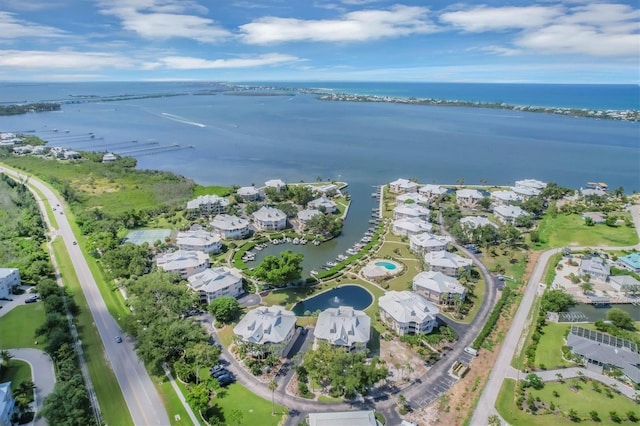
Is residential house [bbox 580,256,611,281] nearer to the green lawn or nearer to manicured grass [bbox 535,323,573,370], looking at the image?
manicured grass [bbox 535,323,573,370]

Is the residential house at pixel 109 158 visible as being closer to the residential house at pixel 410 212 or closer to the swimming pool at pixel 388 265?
the residential house at pixel 410 212

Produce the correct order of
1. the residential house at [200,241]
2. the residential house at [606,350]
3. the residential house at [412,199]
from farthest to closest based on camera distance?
the residential house at [412,199] < the residential house at [200,241] < the residential house at [606,350]

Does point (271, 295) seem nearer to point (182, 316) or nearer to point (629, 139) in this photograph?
point (182, 316)

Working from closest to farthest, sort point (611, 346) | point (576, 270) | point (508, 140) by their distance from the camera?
1. point (611, 346)
2. point (576, 270)
3. point (508, 140)

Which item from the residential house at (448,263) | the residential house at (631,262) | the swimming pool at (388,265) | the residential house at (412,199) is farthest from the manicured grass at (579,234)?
the swimming pool at (388,265)

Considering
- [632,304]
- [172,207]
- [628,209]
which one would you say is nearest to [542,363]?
[632,304]

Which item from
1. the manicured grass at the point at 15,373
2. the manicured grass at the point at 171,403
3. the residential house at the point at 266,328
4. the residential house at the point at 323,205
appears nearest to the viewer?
the manicured grass at the point at 171,403

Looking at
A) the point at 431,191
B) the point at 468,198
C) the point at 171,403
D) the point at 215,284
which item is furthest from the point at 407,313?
the point at 431,191
